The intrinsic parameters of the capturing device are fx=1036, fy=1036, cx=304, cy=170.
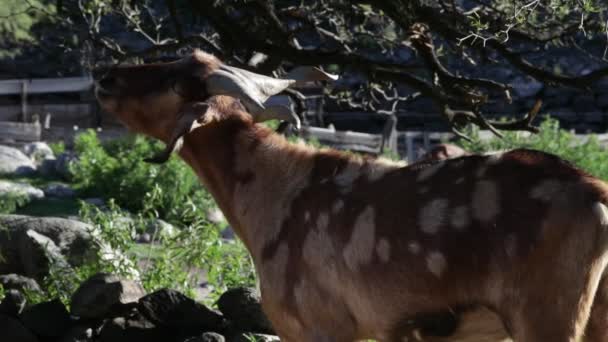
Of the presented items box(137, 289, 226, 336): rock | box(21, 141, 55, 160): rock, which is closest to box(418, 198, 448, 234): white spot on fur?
box(137, 289, 226, 336): rock

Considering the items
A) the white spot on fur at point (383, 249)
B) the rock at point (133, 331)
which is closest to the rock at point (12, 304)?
the rock at point (133, 331)

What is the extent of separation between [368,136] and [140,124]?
18.8 metres

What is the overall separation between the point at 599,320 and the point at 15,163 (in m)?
16.9

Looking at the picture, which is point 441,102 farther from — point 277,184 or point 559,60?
point 559,60

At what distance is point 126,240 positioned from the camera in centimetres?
807

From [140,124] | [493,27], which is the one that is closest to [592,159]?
[493,27]

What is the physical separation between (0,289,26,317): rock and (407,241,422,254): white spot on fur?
12.2 feet

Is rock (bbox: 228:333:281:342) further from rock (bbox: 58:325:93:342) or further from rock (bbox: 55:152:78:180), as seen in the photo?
rock (bbox: 55:152:78:180)

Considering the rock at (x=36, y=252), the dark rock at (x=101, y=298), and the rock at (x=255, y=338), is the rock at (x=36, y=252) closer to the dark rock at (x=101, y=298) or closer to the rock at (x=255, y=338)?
the dark rock at (x=101, y=298)

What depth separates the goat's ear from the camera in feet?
17.4

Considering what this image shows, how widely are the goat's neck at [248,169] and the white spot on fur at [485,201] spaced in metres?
1.16

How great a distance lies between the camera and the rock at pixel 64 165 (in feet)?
62.9

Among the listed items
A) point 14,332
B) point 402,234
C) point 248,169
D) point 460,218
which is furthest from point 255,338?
point 460,218

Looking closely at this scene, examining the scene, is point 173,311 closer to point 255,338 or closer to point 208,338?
point 208,338
